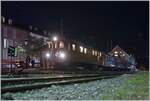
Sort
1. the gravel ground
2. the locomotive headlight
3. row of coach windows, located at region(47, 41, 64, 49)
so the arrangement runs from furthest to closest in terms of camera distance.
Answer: row of coach windows, located at region(47, 41, 64, 49)
the locomotive headlight
the gravel ground

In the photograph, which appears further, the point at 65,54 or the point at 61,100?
the point at 65,54

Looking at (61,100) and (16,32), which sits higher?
(16,32)

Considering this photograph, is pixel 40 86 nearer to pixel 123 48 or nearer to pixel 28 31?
pixel 28 31

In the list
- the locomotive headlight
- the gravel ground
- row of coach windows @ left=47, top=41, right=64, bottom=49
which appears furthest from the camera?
row of coach windows @ left=47, top=41, right=64, bottom=49

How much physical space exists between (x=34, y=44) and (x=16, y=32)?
518 cm

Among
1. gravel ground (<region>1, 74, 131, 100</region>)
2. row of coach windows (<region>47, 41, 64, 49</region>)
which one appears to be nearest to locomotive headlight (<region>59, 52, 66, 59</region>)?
row of coach windows (<region>47, 41, 64, 49</region>)

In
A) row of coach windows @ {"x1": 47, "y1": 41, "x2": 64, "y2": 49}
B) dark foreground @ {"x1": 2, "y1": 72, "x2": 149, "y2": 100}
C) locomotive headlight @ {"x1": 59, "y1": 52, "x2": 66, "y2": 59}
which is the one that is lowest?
dark foreground @ {"x1": 2, "y1": 72, "x2": 149, "y2": 100}

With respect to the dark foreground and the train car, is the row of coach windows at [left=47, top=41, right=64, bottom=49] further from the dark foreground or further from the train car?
the dark foreground

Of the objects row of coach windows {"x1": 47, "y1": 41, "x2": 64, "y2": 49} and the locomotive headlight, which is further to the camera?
row of coach windows {"x1": 47, "y1": 41, "x2": 64, "y2": 49}

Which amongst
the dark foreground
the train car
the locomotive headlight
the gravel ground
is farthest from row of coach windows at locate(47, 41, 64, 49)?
the gravel ground

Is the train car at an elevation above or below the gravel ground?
above

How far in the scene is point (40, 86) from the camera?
11805 mm

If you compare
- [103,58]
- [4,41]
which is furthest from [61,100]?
[4,41]

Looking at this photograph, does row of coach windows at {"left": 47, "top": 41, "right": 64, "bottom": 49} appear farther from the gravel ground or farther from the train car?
the gravel ground
